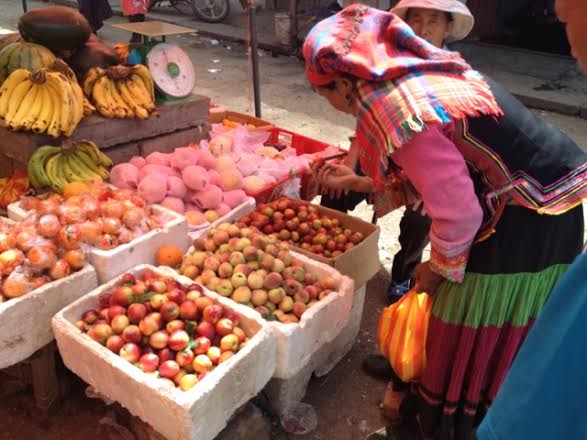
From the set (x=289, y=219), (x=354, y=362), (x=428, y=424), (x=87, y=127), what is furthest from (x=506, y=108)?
(x=87, y=127)

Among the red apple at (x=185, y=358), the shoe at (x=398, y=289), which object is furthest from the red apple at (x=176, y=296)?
the shoe at (x=398, y=289)

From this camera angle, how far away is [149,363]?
6.25ft

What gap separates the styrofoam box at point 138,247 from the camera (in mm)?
2287

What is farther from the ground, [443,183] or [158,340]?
[443,183]

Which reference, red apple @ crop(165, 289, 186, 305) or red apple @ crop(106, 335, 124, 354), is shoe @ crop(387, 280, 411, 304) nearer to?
red apple @ crop(165, 289, 186, 305)

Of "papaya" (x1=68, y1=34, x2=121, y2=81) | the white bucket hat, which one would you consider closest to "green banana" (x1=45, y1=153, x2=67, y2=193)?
"papaya" (x1=68, y1=34, x2=121, y2=81)

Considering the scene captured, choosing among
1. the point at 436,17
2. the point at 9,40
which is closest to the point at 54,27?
the point at 9,40

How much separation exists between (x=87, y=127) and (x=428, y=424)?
2277 mm

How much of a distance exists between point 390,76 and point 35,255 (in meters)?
1.50

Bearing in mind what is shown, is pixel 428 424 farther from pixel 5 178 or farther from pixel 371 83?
pixel 5 178

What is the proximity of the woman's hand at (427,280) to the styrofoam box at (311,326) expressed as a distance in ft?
1.40

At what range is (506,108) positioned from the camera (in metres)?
1.72

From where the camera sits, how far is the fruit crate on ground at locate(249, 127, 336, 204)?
3314 millimetres

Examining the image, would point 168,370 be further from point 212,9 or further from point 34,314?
point 212,9
